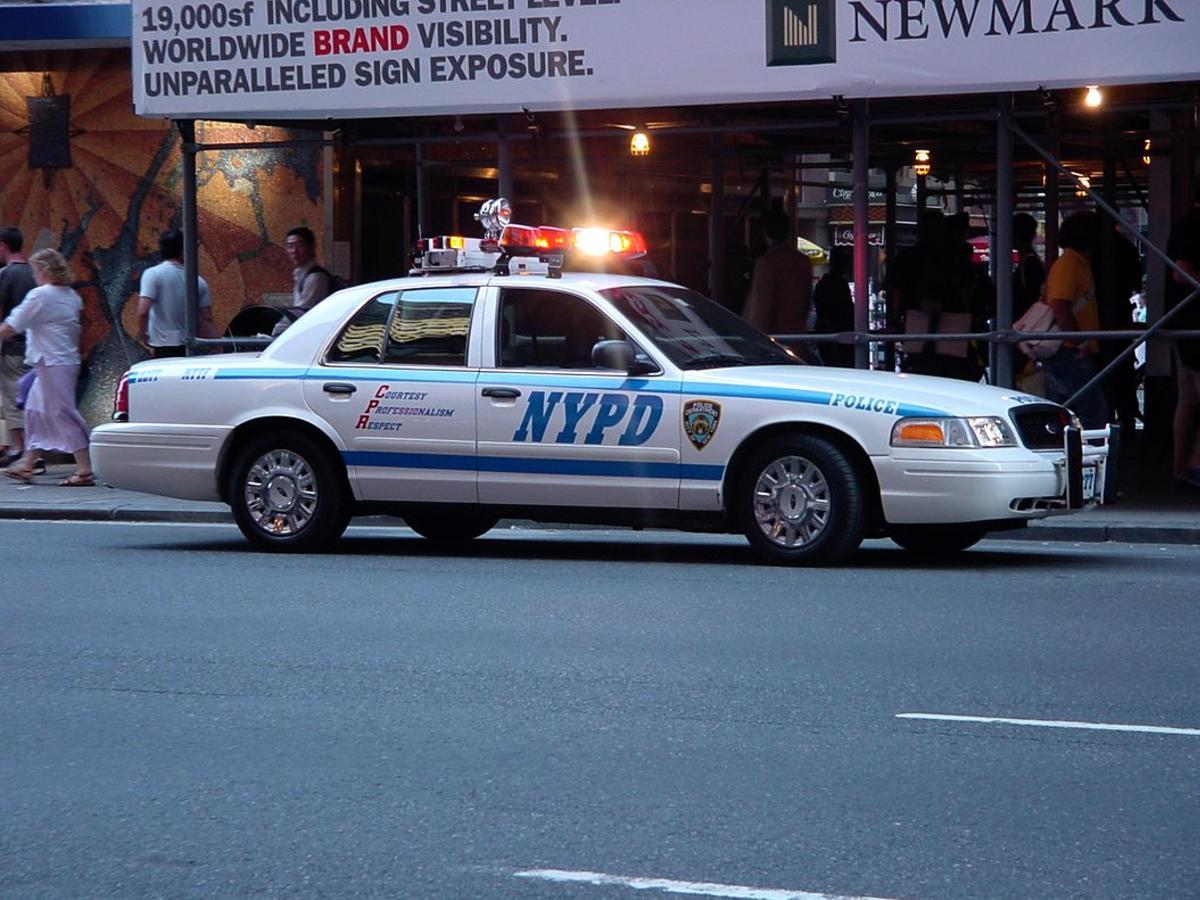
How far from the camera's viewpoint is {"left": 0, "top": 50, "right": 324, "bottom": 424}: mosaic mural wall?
61.1ft

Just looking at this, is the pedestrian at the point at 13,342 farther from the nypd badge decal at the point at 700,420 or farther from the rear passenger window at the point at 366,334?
the nypd badge decal at the point at 700,420

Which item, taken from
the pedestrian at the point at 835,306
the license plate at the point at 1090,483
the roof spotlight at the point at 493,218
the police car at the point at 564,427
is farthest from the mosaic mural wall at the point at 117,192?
the license plate at the point at 1090,483

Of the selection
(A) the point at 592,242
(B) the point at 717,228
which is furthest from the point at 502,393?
(B) the point at 717,228

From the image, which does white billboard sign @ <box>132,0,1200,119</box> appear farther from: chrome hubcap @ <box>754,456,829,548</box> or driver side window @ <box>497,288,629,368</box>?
chrome hubcap @ <box>754,456,829,548</box>

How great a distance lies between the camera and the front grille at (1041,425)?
10.4m

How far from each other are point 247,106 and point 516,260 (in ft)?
14.9

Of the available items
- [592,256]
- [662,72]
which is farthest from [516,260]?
[662,72]

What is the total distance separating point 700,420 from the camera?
10609 millimetres

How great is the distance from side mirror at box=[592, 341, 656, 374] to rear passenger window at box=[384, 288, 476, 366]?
0.91m

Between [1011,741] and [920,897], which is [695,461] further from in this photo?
[920,897]

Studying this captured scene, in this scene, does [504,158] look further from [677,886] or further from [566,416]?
[677,886]

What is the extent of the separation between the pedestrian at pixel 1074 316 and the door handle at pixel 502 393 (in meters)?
4.72

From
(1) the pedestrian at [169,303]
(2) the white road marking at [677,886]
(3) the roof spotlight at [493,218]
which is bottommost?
(2) the white road marking at [677,886]

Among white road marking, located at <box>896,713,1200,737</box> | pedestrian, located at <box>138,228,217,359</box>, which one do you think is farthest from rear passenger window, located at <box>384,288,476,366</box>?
pedestrian, located at <box>138,228,217,359</box>
